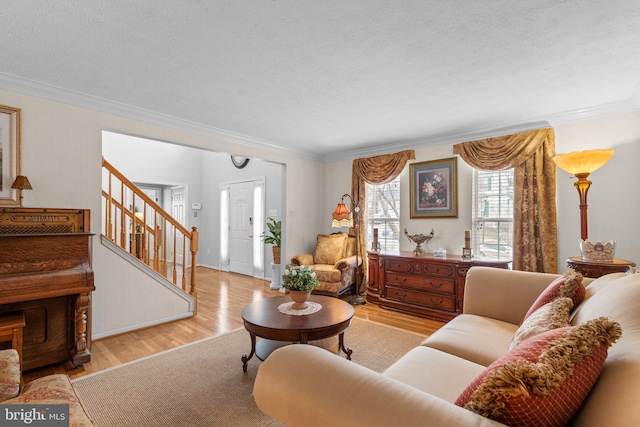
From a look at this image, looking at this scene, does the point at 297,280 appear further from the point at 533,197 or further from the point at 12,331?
the point at 533,197

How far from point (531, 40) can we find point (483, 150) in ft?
6.67

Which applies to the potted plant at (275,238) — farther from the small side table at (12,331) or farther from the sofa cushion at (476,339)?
the sofa cushion at (476,339)

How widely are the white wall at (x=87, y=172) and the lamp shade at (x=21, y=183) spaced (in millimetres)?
173

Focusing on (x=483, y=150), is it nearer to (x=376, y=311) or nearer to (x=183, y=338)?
(x=376, y=311)

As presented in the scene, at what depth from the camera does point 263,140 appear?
15.1 feet

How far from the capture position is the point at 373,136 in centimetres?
441

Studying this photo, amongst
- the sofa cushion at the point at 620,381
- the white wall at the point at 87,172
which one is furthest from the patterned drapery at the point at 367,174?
the sofa cushion at the point at 620,381

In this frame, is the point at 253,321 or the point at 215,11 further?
the point at 253,321

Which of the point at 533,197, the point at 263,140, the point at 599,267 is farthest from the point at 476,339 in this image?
the point at 263,140

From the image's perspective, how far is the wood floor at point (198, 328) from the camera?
2641 mm

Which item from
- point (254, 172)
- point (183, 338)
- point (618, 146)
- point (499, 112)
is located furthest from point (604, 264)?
point (254, 172)

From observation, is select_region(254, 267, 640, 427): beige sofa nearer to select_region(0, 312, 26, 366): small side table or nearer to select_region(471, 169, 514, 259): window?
select_region(0, 312, 26, 366): small side table

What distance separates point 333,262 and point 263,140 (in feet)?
7.31

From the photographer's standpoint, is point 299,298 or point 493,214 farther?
point 493,214
